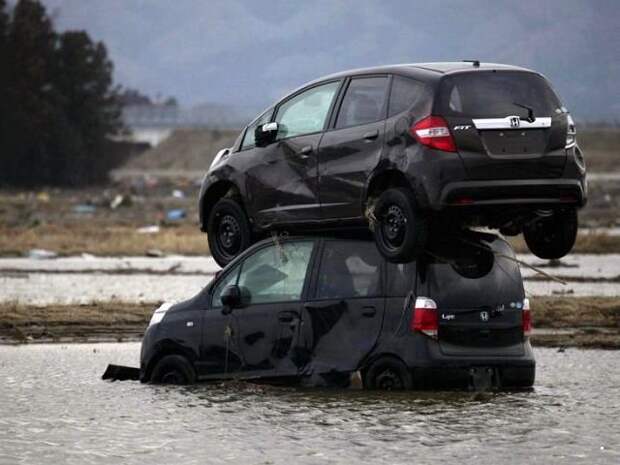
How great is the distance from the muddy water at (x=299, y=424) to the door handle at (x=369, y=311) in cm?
67

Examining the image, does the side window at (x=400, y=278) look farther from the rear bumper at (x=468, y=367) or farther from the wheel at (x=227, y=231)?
the wheel at (x=227, y=231)

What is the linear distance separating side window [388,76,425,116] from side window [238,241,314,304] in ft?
4.53

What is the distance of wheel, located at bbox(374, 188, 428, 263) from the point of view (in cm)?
1295

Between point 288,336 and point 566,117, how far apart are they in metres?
3.03

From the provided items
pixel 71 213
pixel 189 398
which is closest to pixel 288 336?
pixel 189 398

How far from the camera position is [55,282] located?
29031 millimetres

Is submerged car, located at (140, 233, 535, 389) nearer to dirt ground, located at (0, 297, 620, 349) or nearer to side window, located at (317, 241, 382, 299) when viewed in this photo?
side window, located at (317, 241, 382, 299)

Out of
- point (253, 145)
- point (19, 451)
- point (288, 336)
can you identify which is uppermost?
point (253, 145)

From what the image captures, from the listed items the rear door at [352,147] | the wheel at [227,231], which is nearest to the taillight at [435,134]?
the rear door at [352,147]

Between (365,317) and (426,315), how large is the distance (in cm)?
63

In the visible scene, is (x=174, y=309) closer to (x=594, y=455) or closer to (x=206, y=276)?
(x=594, y=455)

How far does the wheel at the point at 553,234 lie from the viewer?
1396 centimetres

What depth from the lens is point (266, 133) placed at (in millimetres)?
14883

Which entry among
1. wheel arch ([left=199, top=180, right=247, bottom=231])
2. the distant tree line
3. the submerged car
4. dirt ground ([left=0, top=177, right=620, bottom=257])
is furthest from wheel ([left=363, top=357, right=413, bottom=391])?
the distant tree line
